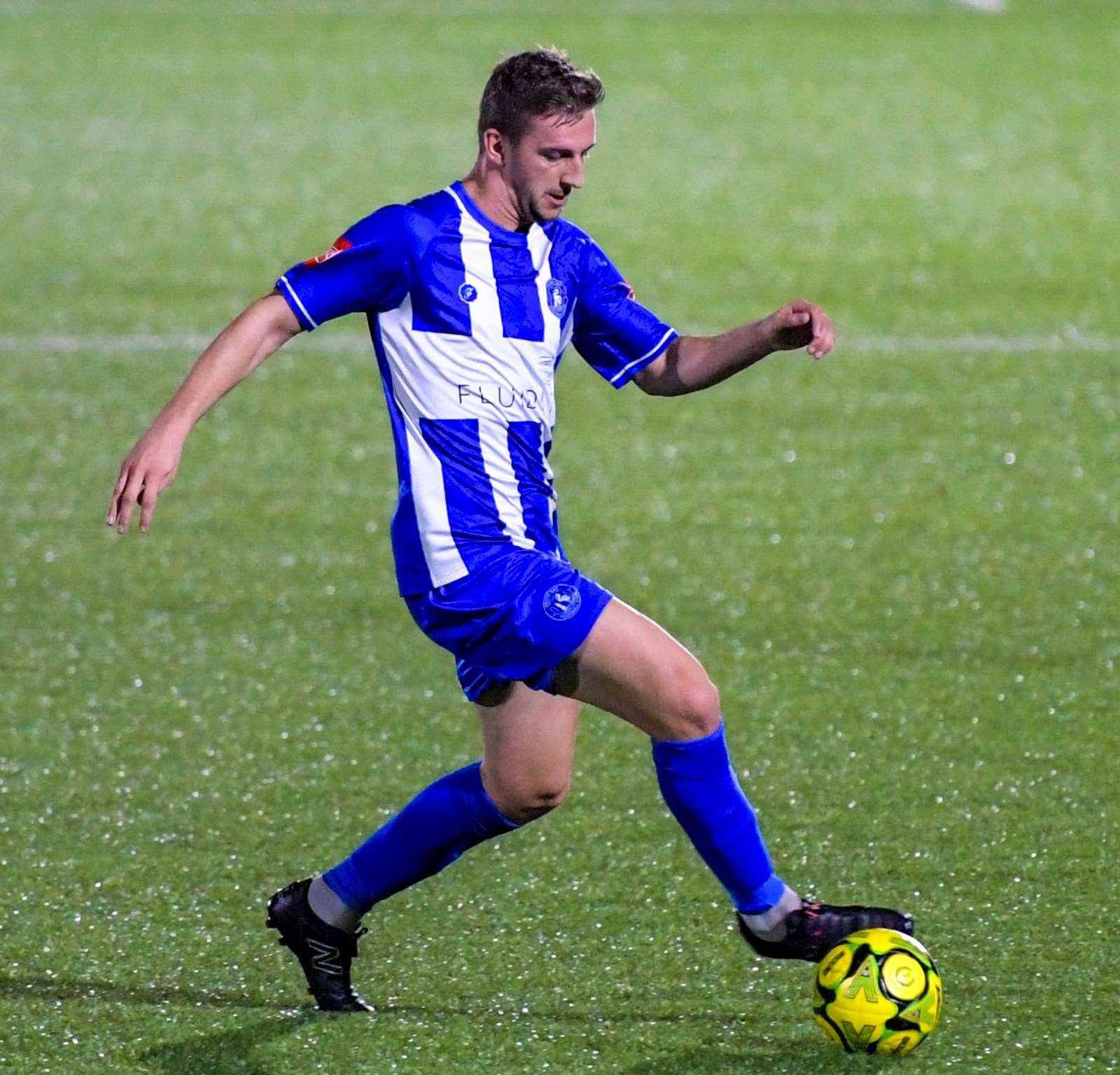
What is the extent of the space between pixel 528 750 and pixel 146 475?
3.00 feet

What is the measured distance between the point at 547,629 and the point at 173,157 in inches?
380

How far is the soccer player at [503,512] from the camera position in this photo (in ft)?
12.8

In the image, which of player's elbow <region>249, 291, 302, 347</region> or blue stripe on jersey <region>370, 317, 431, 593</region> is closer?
player's elbow <region>249, 291, 302, 347</region>

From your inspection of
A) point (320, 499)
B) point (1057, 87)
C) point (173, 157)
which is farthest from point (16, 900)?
point (1057, 87)

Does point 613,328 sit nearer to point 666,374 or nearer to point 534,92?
A: point 666,374

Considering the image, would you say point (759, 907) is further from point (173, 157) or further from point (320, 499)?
point (173, 157)

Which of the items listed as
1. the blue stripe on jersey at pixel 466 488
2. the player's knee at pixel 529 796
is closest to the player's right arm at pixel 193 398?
the blue stripe on jersey at pixel 466 488

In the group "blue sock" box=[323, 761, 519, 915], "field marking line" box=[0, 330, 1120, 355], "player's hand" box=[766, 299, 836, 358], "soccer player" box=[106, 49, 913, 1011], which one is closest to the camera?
"soccer player" box=[106, 49, 913, 1011]

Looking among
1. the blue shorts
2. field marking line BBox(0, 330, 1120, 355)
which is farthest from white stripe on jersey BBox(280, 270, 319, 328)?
field marking line BBox(0, 330, 1120, 355)

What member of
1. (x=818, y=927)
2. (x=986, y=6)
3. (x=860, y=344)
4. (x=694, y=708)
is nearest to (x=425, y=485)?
(x=694, y=708)

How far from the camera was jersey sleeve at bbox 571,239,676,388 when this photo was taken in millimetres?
4305

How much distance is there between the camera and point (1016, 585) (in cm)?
689

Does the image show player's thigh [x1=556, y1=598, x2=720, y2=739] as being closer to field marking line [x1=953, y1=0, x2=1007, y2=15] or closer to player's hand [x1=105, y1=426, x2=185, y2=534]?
player's hand [x1=105, y1=426, x2=185, y2=534]

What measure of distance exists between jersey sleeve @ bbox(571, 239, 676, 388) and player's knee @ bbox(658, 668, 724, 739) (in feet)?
2.41
